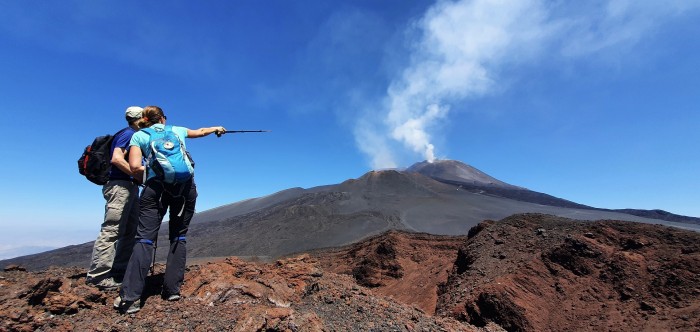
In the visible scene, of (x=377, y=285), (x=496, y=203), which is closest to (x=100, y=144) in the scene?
(x=377, y=285)

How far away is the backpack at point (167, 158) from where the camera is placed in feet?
9.55

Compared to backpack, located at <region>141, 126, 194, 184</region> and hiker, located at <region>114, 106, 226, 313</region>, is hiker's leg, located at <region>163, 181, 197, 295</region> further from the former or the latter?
backpack, located at <region>141, 126, 194, 184</region>

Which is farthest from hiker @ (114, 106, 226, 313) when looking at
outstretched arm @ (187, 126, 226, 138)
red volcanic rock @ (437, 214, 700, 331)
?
red volcanic rock @ (437, 214, 700, 331)

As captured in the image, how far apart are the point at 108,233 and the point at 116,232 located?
6 cm

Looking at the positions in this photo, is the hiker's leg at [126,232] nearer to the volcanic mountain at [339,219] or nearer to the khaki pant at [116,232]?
the khaki pant at [116,232]

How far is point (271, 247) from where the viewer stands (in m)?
21.6

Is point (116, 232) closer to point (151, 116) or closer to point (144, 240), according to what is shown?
point (144, 240)

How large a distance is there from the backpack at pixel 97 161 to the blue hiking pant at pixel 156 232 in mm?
828

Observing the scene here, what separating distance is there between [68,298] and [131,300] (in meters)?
0.47

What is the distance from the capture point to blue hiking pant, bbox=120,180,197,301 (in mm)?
2731

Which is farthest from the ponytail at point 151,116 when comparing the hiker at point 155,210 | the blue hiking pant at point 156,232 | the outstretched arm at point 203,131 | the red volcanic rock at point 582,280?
the red volcanic rock at point 582,280

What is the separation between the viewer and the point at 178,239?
3088 millimetres

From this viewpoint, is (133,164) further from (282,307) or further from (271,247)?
(271,247)

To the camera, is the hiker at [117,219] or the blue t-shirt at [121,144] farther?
the blue t-shirt at [121,144]
